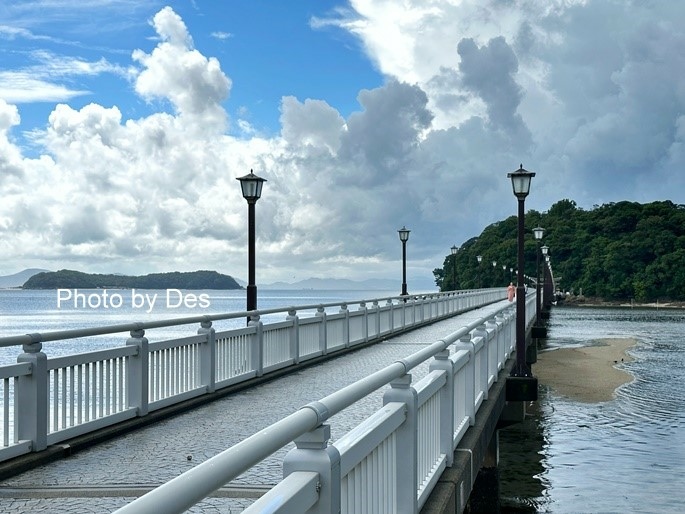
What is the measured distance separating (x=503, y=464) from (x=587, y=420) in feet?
25.9

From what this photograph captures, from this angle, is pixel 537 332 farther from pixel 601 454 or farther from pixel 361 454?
pixel 361 454

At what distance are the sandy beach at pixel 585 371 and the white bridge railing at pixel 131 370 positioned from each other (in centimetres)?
2140

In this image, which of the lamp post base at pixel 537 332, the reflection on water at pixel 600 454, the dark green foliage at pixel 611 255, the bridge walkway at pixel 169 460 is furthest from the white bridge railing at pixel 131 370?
the dark green foliage at pixel 611 255

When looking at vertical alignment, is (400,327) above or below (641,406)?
above

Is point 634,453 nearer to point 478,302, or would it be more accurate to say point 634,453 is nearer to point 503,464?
point 503,464

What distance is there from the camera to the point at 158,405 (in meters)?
11.8

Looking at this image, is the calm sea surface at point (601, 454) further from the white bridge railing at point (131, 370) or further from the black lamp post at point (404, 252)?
the black lamp post at point (404, 252)

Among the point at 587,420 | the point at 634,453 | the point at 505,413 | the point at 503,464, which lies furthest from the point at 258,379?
the point at 587,420

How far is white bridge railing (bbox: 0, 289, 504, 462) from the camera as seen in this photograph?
8.88 metres

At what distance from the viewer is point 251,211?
20.2 metres

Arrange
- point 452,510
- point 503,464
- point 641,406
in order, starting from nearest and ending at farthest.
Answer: point 452,510 < point 503,464 < point 641,406

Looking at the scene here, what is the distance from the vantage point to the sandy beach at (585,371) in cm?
3900

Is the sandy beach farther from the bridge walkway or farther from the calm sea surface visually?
the bridge walkway

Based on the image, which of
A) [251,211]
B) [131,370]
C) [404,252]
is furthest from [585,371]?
[131,370]
